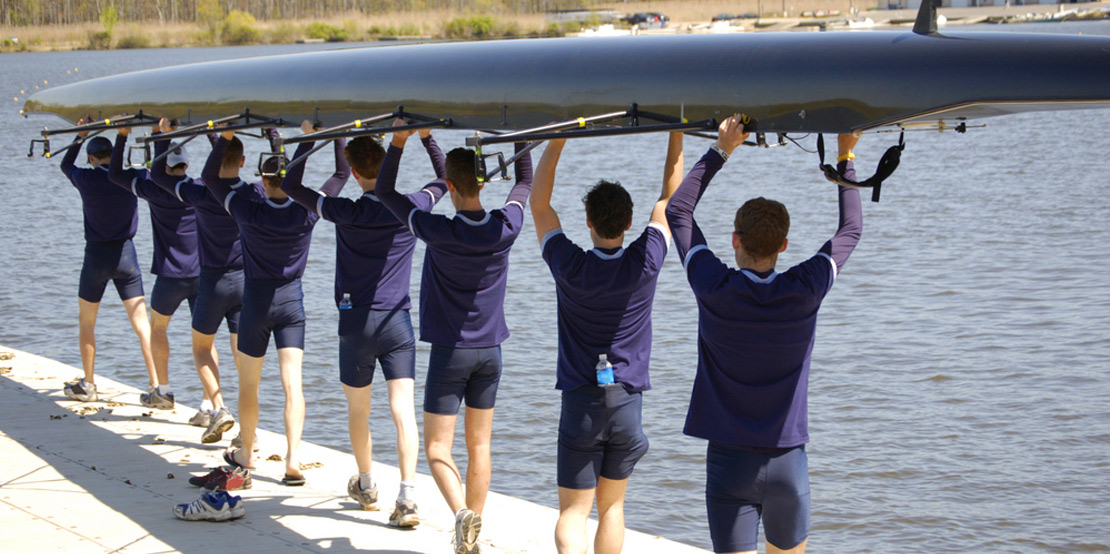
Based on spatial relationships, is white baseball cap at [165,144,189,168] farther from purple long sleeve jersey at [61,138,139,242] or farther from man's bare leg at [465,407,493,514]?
man's bare leg at [465,407,493,514]

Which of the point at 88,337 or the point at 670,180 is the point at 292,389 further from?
the point at 88,337

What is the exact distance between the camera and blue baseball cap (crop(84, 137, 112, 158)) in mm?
7363

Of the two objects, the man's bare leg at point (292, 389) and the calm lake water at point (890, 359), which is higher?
the man's bare leg at point (292, 389)

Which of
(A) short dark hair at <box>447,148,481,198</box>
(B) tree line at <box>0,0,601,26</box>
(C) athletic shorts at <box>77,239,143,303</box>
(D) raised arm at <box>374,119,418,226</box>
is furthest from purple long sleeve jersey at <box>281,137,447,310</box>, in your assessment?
(B) tree line at <box>0,0,601,26</box>

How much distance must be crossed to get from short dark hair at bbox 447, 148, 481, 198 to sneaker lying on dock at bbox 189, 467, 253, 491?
2.15 meters

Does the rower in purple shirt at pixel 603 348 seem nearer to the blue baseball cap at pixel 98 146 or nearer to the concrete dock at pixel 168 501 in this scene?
the concrete dock at pixel 168 501

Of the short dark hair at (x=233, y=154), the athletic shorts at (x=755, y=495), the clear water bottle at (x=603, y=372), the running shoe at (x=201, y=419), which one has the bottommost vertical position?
the running shoe at (x=201, y=419)

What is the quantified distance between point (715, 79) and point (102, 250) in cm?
478

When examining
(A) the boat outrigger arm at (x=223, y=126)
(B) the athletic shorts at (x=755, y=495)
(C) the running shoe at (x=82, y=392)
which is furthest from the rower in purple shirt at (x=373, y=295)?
(C) the running shoe at (x=82, y=392)

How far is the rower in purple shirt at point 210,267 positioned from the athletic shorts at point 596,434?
2.70 metres

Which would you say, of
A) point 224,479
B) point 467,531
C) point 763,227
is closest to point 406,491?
point 467,531

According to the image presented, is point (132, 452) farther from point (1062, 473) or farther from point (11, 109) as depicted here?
point (11, 109)

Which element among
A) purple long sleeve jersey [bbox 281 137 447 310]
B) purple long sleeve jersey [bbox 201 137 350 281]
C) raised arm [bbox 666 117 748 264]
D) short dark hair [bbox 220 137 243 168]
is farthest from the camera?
short dark hair [bbox 220 137 243 168]

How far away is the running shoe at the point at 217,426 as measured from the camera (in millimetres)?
6656
